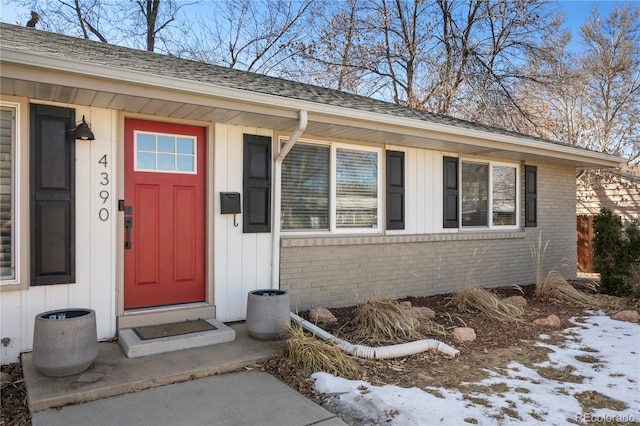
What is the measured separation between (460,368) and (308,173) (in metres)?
3.03

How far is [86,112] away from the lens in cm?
421

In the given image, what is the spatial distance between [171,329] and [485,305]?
394 cm

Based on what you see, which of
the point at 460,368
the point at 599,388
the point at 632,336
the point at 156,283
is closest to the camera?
the point at 599,388

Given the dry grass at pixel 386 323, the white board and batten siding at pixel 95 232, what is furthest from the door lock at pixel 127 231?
the dry grass at pixel 386 323

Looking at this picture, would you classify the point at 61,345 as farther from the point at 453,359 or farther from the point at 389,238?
the point at 389,238

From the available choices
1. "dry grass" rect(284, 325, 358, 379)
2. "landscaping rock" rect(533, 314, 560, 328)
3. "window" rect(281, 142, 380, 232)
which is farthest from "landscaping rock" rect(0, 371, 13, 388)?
"landscaping rock" rect(533, 314, 560, 328)

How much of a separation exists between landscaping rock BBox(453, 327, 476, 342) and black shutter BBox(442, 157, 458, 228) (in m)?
2.50

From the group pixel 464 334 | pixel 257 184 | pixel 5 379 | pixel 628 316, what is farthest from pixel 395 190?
pixel 5 379

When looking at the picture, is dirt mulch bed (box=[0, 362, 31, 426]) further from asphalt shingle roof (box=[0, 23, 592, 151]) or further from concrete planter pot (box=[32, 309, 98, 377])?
asphalt shingle roof (box=[0, 23, 592, 151])

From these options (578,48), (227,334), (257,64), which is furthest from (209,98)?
(578,48)

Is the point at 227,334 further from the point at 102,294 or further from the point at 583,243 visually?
the point at 583,243

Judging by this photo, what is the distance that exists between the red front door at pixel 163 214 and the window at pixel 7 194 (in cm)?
96

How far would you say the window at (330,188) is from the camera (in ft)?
18.8

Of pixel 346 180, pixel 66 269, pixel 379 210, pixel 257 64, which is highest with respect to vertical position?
pixel 257 64
